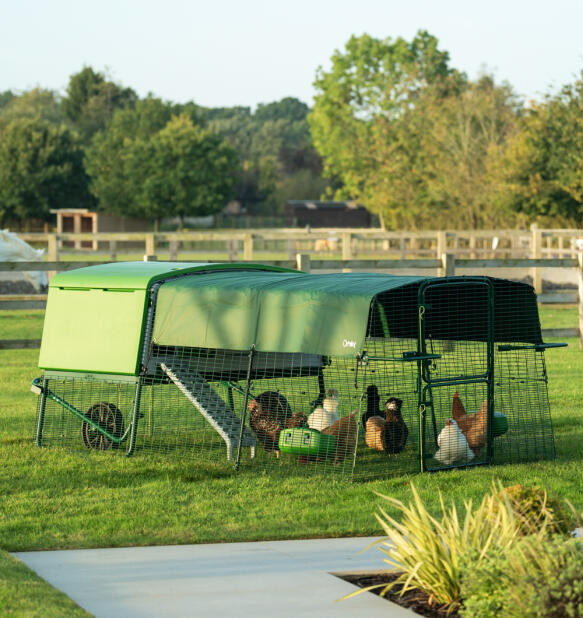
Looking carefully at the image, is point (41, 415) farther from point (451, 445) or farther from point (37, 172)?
point (37, 172)

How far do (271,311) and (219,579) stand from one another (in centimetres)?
303

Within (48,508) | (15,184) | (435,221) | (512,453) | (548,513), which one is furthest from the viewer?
(15,184)

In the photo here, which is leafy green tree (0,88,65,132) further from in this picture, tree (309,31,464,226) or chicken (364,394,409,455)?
chicken (364,394,409,455)

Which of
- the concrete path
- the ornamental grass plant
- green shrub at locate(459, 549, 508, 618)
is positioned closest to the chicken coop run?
the concrete path

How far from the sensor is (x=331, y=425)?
8578 mm

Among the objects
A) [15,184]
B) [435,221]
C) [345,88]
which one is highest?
[345,88]

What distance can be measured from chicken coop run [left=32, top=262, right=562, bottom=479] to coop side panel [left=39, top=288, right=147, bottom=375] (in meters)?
0.01

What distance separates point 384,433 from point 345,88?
8958cm

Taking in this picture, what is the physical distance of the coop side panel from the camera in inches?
346

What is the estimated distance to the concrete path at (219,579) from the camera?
4.90 m

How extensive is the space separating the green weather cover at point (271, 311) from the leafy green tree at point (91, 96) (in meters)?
116

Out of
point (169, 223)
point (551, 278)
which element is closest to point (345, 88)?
point (169, 223)

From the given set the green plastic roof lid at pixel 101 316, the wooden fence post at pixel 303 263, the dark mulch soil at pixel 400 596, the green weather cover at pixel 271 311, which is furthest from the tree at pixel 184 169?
the dark mulch soil at pixel 400 596

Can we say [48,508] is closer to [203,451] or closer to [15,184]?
Result: [203,451]
